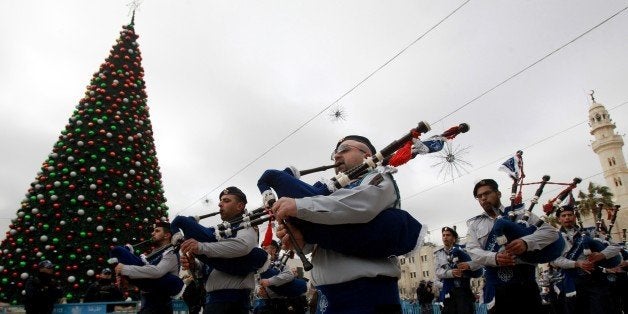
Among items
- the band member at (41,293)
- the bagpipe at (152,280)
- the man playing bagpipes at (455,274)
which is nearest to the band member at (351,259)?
the bagpipe at (152,280)

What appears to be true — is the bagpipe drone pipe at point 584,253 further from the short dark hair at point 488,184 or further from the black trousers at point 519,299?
the black trousers at point 519,299

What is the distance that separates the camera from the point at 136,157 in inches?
390

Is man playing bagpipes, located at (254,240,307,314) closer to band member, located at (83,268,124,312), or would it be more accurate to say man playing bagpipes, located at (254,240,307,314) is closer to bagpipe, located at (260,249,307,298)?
bagpipe, located at (260,249,307,298)

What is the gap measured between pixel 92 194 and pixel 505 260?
825 centimetres

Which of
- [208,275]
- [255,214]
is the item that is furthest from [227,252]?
[255,214]

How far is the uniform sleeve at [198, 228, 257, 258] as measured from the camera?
4066 millimetres

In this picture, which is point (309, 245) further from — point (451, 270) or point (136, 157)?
point (136, 157)

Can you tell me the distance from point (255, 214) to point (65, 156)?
8175 mm

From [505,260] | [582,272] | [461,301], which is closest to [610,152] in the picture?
[582,272]

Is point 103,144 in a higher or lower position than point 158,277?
higher

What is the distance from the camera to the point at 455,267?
6.70 metres

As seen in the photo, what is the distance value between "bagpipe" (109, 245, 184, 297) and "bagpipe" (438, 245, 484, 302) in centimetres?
411

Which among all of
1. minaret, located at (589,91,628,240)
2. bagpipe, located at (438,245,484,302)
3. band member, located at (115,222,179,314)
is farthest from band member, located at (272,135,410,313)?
minaret, located at (589,91,628,240)

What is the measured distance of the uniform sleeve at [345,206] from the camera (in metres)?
2.05
